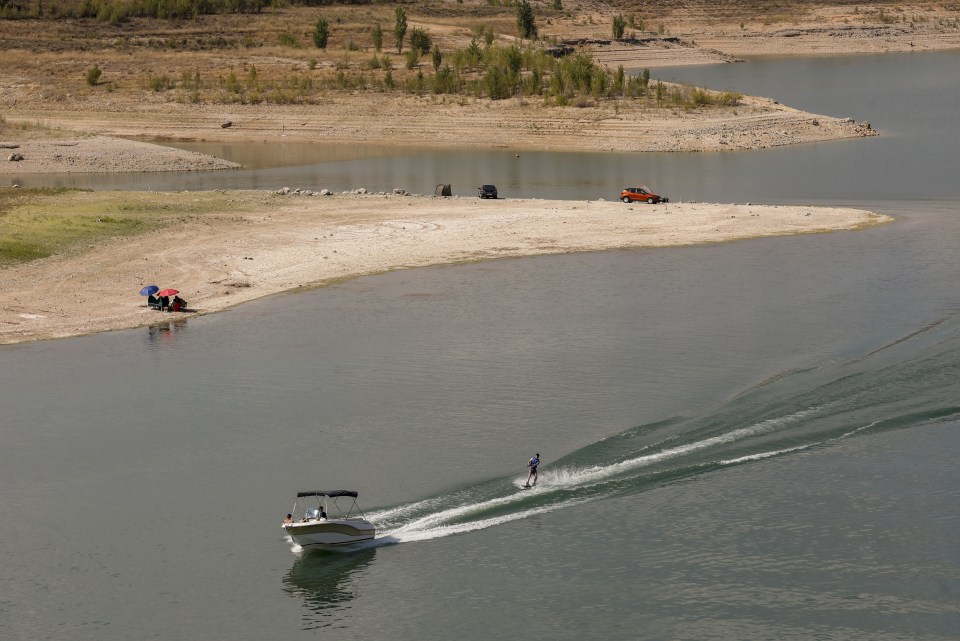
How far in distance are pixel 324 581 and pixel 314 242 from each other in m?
44.3

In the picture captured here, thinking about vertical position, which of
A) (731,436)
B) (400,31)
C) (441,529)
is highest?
Answer: (400,31)

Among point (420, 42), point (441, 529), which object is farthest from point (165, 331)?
point (420, 42)

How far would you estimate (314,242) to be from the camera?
259 ft

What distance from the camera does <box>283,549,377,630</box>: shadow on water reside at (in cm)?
3459

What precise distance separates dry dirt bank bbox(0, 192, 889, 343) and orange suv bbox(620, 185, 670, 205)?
1372 mm

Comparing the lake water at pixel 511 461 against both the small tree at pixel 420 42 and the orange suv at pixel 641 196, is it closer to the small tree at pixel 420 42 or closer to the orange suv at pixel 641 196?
the orange suv at pixel 641 196

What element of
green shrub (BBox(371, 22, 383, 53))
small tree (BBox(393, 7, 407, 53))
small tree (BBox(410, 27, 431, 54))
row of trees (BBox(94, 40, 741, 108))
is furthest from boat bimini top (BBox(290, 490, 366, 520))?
small tree (BBox(393, 7, 407, 53))

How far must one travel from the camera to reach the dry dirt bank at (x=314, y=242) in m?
65.3

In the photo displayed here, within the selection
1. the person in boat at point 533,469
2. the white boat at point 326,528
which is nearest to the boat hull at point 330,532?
the white boat at point 326,528

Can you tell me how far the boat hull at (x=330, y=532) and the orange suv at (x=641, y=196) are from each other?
5659cm

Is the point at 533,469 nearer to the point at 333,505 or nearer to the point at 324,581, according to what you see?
the point at 333,505

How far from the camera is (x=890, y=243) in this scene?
2987 inches

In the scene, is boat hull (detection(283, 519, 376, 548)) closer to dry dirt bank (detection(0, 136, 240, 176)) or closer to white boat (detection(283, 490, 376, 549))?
white boat (detection(283, 490, 376, 549))

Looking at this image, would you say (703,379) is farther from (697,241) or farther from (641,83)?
(641,83)
